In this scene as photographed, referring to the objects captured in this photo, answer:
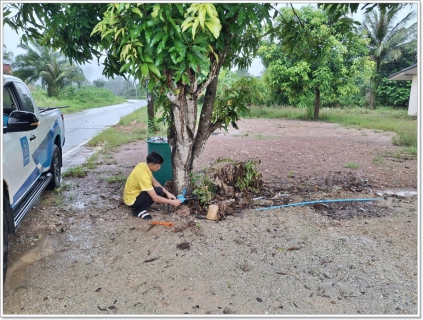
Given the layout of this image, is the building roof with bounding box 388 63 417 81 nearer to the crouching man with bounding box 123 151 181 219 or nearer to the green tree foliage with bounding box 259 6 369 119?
the green tree foliage with bounding box 259 6 369 119

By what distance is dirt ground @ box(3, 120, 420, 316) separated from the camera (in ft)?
8.52

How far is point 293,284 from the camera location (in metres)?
2.84

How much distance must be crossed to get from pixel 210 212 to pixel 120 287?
61.4 inches

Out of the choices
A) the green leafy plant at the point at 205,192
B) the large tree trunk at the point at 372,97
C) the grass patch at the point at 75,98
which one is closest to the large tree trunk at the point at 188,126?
the green leafy plant at the point at 205,192

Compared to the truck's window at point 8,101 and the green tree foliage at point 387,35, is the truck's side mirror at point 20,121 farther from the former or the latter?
the green tree foliage at point 387,35

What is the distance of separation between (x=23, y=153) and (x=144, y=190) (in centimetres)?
134

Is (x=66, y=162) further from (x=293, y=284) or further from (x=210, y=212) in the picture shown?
(x=293, y=284)

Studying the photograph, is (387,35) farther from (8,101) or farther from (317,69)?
(8,101)

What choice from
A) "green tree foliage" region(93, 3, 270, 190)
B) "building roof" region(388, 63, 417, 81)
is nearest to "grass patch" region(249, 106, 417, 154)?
"building roof" region(388, 63, 417, 81)

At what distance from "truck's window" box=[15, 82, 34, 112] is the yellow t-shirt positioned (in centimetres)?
155

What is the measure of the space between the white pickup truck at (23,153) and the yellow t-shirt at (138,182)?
3.31 feet

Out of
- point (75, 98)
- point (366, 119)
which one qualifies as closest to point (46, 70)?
point (75, 98)

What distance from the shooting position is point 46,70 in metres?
30.8

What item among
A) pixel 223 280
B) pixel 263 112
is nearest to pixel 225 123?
pixel 223 280
